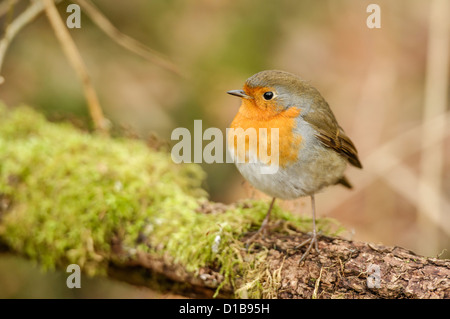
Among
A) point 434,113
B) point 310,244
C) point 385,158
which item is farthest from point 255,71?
point 310,244

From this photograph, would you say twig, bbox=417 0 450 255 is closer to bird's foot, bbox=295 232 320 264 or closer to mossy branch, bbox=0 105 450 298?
mossy branch, bbox=0 105 450 298

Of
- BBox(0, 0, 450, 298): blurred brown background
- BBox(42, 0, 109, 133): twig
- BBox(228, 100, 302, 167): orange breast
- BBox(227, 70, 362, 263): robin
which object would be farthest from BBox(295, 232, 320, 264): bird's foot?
BBox(0, 0, 450, 298): blurred brown background

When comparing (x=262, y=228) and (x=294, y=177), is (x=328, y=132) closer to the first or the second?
(x=294, y=177)
